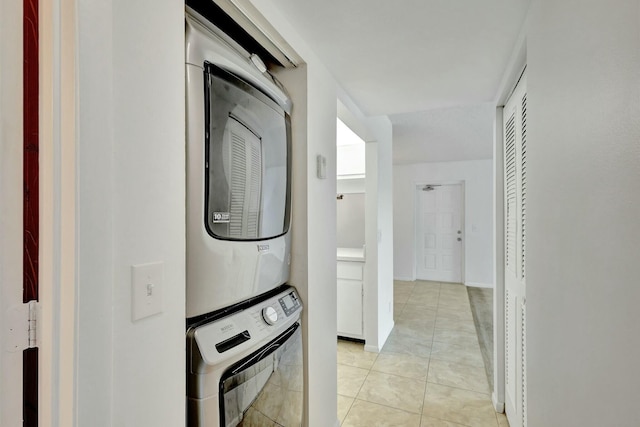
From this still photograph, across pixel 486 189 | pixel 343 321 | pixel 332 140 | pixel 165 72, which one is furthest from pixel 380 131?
pixel 486 189

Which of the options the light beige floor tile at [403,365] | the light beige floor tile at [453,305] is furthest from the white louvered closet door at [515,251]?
the light beige floor tile at [453,305]

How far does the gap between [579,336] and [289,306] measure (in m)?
0.98

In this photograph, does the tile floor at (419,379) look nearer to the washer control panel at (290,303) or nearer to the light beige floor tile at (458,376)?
the light beige floor tile at (458,376)

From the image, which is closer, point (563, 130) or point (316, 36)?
point (563, 130)

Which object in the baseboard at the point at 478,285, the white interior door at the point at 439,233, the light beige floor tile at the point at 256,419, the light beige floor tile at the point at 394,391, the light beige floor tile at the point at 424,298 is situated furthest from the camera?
the white interior door at the point at 439,233

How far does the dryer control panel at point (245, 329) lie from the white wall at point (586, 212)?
93 cm

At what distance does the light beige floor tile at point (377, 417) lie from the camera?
1960mm

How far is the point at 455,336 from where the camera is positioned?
3363 millimetres

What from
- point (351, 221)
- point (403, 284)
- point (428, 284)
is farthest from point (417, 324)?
point (428, 284)

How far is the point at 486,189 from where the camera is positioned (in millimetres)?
5648

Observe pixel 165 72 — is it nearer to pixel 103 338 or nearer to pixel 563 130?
pixel 103 338

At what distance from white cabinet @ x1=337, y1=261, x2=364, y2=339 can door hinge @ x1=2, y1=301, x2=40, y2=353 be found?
2718 mm

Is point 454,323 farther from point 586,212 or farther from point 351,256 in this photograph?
point 586,212

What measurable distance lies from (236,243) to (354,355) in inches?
94.5
